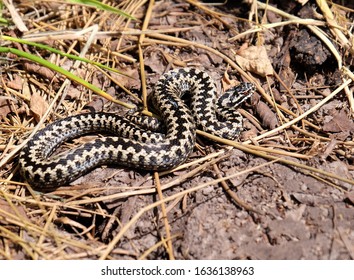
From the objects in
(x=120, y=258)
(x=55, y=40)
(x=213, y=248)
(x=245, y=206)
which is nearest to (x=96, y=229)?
(x=120, y=258)

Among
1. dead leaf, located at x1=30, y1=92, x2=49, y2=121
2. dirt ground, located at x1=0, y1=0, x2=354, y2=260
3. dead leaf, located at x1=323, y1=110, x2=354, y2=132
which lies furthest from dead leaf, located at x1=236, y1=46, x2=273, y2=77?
dead leaf, located at x1=30, y1=92, x2=49, y2=121

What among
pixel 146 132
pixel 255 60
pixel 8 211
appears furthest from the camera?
pixel 255 60

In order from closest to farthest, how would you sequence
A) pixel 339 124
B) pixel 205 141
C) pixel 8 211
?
pixel 8 211 < pixel 339 124 < pixel 205 141

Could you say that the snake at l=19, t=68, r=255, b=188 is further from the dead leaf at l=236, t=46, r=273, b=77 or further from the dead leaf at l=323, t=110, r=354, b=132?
the dead leaf at l=323, t=110, r=354, b=132

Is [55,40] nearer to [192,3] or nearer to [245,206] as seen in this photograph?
[192,3]

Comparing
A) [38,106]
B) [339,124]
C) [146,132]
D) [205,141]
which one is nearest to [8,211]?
[38,106]

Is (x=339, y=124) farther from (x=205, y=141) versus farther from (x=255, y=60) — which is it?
(x=205, y=141)

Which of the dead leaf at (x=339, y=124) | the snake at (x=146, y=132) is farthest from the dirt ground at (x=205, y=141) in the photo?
the snake at (x=146, y=132)
